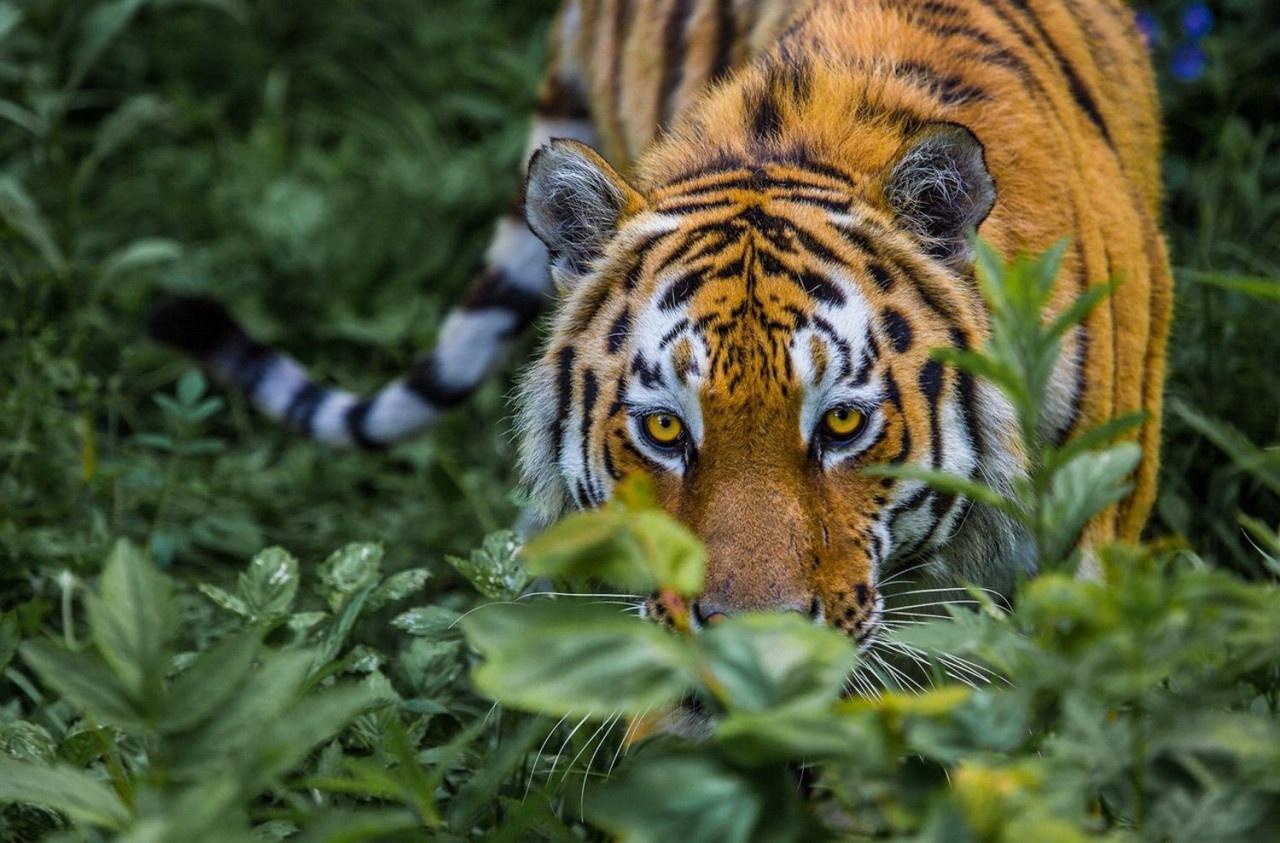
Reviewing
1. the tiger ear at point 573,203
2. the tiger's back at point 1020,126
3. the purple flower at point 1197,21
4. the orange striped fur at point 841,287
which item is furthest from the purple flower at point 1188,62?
the tiger ear at point 573,203

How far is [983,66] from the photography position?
2213 mm

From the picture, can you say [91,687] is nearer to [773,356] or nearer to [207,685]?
[207,685]

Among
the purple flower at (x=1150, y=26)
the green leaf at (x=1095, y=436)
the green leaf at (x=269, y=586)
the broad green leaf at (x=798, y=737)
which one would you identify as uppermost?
the purple flower at (x=1150, y=26)

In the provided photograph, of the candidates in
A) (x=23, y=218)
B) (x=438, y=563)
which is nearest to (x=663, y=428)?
(x=438, y=563)

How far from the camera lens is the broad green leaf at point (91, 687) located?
1238 mm

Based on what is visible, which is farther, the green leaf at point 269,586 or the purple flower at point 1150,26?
the purple flower at point 1150,26

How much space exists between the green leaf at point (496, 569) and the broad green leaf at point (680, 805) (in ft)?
2.45

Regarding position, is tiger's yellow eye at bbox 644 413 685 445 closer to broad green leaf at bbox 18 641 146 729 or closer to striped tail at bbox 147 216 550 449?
broad green leaf at bbox 18 641 146 729

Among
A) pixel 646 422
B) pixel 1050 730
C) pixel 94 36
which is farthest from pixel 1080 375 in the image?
pixel 94 36

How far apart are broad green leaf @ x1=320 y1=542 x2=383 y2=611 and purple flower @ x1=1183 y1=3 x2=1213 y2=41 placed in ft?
7.59

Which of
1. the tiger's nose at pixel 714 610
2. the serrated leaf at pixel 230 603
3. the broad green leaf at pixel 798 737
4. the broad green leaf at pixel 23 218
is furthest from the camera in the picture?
the broad green leaf at pixel 23 218

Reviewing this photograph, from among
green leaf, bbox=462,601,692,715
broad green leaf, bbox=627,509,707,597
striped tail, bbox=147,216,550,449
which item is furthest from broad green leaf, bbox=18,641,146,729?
striped tail, bbox=147,216,550,449

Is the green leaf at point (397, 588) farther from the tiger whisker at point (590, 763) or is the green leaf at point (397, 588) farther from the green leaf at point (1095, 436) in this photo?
the green leaf at point (1095, 436)

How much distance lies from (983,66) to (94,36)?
6.59 ft
